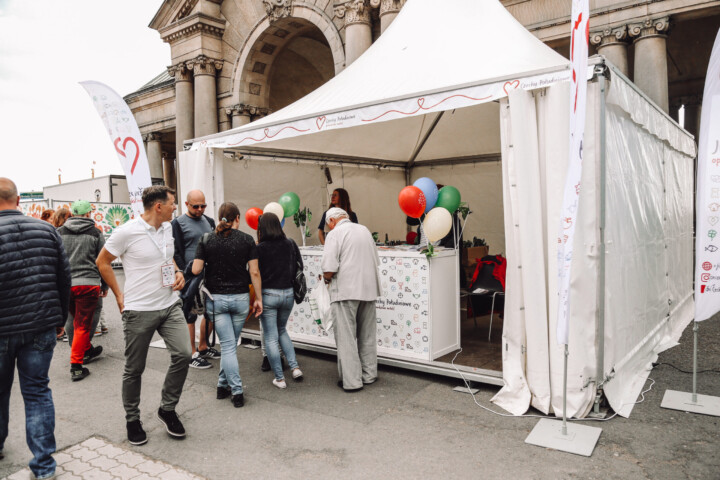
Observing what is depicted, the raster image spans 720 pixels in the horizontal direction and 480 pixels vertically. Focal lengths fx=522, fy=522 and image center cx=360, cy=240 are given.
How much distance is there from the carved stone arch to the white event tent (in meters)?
7.34

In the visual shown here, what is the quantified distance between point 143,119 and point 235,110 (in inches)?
321

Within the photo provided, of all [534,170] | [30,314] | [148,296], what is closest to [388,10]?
[534,170]

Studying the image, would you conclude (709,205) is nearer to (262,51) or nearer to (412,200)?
(412,200)

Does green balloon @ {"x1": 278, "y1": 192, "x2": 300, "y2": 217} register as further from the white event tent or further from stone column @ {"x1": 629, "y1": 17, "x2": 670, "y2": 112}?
stone column @ {"x1": 629, "y1": 17, "x2": 670, "y2": 112}

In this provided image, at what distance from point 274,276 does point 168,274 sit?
1.34 meters

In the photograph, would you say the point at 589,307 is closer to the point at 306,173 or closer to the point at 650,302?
the point at 650,302

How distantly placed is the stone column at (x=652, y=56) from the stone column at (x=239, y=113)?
1057cm

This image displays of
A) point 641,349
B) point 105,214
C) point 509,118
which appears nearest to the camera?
point 509,118

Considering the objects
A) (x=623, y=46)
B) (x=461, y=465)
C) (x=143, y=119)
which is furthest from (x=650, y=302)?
(x=143, y=119)

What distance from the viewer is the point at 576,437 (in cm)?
391

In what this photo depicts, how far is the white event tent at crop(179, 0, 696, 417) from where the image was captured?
4.34 meters

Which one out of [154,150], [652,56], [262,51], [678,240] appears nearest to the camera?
[678,240]

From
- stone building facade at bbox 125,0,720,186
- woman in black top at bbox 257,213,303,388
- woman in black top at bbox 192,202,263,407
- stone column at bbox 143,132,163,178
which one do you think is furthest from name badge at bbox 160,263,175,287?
stone column at bbox 143,132,163,178

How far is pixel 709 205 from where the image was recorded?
428 cm
